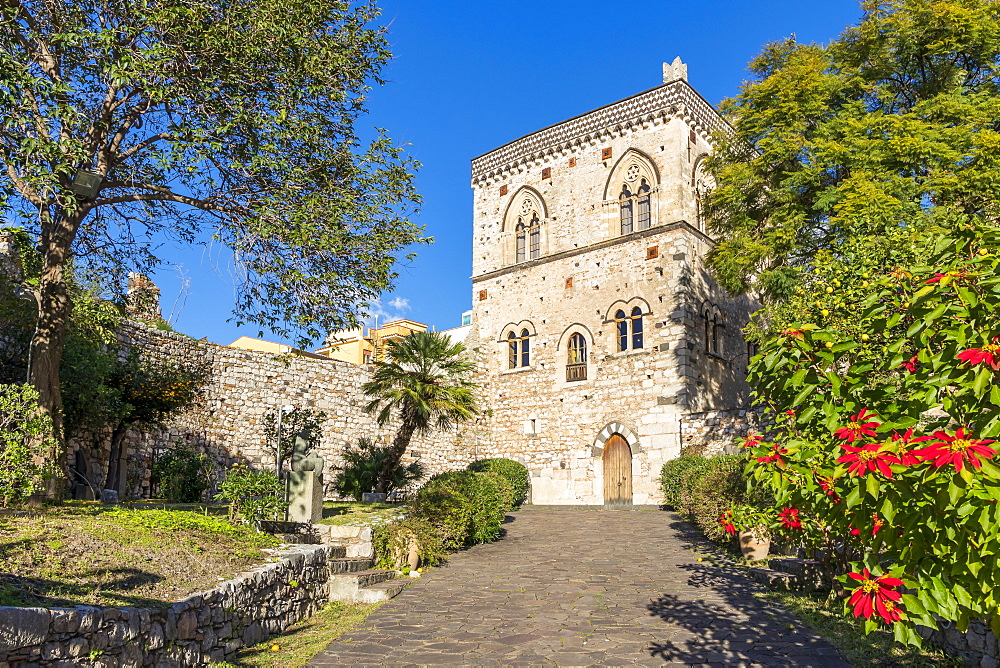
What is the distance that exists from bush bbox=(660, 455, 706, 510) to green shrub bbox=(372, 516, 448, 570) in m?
7.15

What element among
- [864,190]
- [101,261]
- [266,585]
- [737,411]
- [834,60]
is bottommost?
[266,585]

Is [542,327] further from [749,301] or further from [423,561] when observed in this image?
[423,561]

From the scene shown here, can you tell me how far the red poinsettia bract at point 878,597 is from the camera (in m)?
2.88

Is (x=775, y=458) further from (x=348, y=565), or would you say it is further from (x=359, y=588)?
(x=348, y=565)

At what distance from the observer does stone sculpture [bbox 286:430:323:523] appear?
1093cm

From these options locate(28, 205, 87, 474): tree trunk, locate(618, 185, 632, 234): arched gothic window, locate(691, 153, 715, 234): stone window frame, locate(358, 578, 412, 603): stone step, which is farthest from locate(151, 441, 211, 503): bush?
locate(691, 153, 715, 234): stone window frame

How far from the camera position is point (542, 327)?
2330 centimetres

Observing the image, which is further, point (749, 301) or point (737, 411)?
point (749, 301)

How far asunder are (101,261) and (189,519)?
5.24 meters

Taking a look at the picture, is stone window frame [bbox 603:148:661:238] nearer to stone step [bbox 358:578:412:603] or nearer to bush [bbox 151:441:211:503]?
bush [bbox 151:441:211:503]

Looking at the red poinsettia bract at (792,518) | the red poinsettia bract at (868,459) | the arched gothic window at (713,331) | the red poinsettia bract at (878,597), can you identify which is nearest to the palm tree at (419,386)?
the arched gothic window at (713,331)

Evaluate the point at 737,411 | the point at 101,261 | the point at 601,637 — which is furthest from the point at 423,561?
the point at 737,411

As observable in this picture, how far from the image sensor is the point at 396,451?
16.8 meters

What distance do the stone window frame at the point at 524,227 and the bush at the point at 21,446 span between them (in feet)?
58.4
